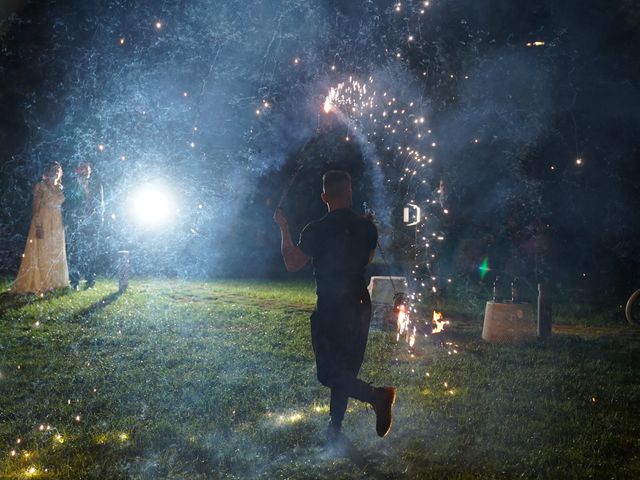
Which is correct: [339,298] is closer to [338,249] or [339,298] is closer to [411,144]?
[338,249]

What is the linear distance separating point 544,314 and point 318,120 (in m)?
11.3

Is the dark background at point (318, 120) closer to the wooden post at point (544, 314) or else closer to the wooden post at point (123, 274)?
the wooden post at point (544, 314)

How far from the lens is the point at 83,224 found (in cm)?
1619

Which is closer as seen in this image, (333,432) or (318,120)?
(333,432)

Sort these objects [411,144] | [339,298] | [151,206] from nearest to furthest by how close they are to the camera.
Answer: [339,298] < [411,144] < [151,206]

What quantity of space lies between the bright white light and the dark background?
1.47 feet

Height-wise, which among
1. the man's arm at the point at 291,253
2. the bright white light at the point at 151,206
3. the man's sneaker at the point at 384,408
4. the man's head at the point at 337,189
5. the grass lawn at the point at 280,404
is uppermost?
the bright white light at the point at 151,206

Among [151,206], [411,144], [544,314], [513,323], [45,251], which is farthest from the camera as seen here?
[151,206]

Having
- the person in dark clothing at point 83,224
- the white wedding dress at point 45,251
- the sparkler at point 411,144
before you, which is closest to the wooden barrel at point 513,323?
the sparkler at point 411,144

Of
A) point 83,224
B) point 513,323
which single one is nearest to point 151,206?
point 83,224

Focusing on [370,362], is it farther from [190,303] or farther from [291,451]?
[190,303]

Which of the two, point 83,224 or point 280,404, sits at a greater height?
point 83,224

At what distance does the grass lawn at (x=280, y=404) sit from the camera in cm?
405

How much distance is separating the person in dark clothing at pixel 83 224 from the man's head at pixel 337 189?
10.0 metres
